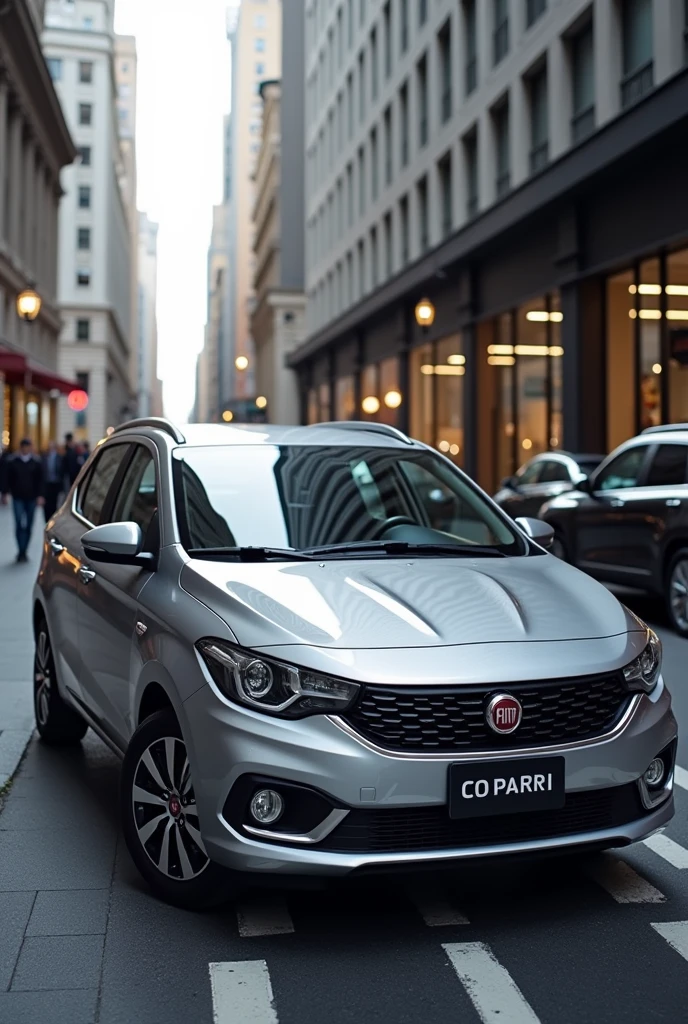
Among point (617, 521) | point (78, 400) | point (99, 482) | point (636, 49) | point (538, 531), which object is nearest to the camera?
point (538, 531)

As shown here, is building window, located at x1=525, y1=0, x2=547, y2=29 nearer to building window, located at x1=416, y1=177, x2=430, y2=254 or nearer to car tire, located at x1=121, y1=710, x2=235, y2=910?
building window, located at x1=416, y1=177, x2=430, y2=254

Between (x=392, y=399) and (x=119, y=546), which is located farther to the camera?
(x=392, y=399)

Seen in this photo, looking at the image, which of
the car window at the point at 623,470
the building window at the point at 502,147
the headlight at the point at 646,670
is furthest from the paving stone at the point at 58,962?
the building window at the point at 502,147

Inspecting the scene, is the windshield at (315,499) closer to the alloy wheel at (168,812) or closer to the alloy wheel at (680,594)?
the alloy wheel at (168,812)

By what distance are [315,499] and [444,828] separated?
5.86ft

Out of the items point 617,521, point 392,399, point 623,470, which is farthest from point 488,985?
point 392,399

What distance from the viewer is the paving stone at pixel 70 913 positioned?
410cm

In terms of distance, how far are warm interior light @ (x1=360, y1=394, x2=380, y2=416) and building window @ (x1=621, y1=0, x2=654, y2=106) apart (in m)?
21.1

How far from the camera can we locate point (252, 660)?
3.94m

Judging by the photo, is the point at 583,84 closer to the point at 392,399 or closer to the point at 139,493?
the point at 392,399

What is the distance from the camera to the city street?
138 inches

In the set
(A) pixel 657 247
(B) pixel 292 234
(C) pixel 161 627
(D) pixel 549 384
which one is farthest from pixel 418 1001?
(B) pixel 292 234

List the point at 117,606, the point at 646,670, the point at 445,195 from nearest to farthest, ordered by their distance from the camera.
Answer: the point at 646,670 → the point at 117,606 → the point at 445,195

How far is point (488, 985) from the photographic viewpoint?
11.9 ft
